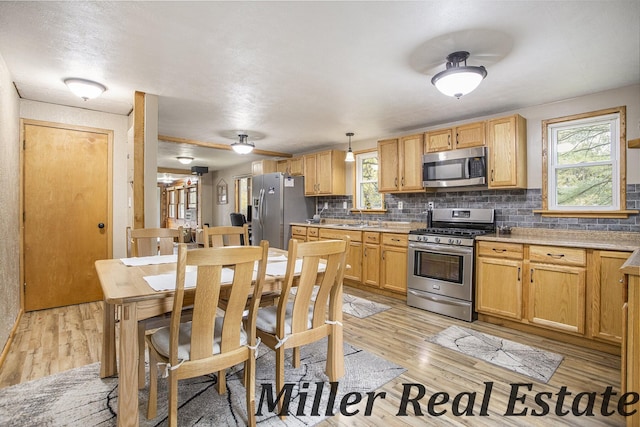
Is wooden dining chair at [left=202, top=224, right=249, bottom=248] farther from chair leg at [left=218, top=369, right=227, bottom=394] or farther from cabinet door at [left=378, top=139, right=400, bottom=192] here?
cabinet door at [left=378, top=139, right=400, bottom=192]

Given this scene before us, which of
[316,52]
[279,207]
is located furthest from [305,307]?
[279,207]

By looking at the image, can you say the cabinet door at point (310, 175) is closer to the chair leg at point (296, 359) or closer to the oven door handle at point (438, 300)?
the oven door handle at point (438, 300)

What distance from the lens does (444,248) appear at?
11.8ft

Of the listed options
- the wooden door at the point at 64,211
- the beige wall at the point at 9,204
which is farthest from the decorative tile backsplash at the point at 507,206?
the beige wall at the point at 9,204

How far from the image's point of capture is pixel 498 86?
3031mm

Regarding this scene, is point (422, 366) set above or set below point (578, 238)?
below

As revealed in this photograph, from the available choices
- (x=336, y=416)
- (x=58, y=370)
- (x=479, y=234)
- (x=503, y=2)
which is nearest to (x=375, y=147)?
(x=479, y=234)

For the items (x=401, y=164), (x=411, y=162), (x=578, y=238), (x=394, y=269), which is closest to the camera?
(x=578, y=238)

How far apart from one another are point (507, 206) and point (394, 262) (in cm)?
148

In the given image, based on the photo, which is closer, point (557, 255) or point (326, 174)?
point (557, 255)

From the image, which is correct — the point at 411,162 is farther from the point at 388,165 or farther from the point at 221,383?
the point at 221,383

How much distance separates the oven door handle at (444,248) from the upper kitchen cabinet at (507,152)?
2.76 ft

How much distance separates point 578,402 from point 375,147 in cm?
401

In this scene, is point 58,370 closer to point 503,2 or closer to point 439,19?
point 439,19
